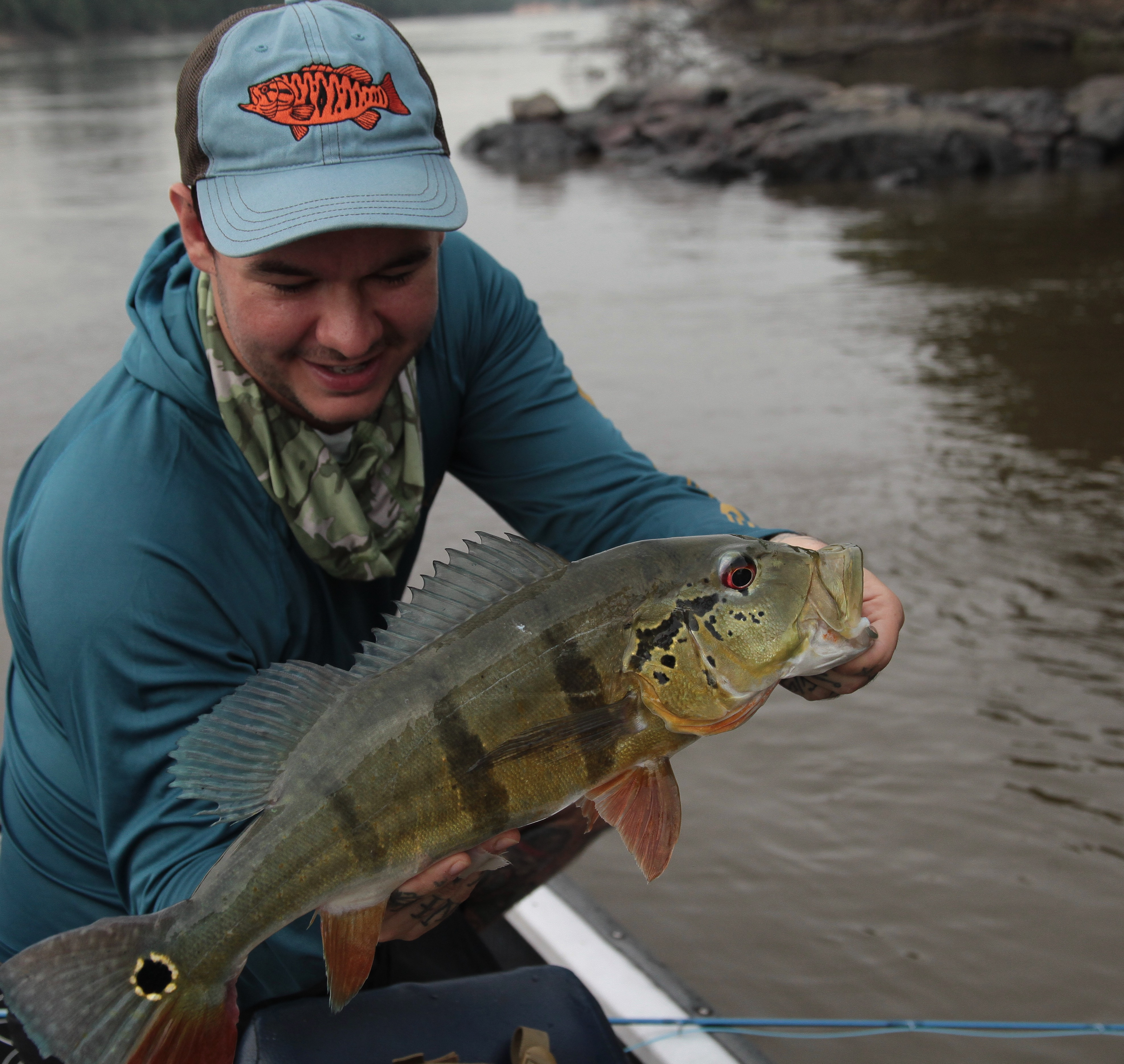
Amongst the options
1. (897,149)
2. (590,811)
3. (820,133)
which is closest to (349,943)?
(590,811)

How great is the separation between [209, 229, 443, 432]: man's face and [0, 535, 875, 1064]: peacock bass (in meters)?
0.58

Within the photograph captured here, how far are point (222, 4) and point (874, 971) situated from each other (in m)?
93.8

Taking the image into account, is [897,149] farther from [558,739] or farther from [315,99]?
[558,739]

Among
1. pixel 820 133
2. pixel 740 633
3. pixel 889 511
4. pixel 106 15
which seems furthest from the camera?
pixel 106 15

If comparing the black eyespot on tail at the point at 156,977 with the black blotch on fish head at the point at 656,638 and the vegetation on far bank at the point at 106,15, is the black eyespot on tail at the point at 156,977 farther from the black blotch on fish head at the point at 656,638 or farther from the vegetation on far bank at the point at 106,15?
the vegetation on far bank at the point at 106,15

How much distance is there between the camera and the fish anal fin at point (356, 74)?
2.18m

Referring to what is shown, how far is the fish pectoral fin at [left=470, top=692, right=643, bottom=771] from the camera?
1821 mm

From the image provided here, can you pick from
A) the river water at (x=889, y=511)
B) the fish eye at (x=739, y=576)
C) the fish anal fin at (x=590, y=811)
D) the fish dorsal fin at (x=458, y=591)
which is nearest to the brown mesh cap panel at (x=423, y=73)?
the fish dorsal fin at (x=458, y=591)

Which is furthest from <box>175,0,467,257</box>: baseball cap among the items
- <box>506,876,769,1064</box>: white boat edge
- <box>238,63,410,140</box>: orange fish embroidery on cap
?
<box>506,876,769,1064</box>: white boat edge

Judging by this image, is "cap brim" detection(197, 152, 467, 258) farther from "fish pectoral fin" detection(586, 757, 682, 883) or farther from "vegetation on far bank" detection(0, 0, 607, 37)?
"vegetation on far bank" detection(0, 0, 607, 37)

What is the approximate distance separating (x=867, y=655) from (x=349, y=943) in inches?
40.7

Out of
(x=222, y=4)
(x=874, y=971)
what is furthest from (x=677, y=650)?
(x=222, y=4)

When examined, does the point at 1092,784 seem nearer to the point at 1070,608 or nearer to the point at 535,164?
the point at 1070,608

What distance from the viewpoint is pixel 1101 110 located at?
16.5 m
